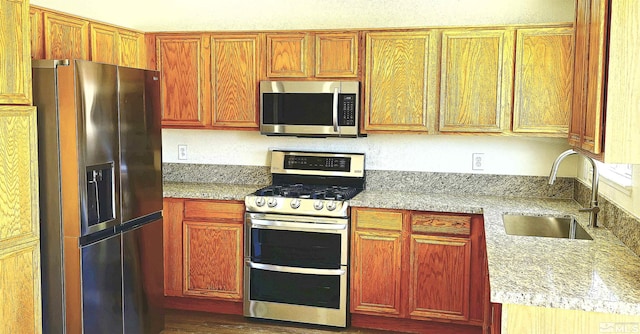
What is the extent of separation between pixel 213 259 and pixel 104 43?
5.22 feet

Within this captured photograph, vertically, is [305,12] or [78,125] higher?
[305,12]

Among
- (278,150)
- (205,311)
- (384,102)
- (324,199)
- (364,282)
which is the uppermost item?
(384,102)

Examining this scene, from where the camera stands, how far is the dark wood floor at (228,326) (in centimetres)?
385

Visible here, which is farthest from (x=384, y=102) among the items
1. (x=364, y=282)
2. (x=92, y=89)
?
(x=92, y=89)

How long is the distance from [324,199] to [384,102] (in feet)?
2.47

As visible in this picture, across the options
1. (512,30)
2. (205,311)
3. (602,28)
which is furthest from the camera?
(205,311)

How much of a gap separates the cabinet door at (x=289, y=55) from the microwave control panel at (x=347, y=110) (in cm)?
32

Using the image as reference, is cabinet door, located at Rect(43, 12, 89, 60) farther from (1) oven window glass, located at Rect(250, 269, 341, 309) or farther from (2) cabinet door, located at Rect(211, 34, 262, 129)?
(1) oven window glass, located at Rect(250, 269, 341, 309)

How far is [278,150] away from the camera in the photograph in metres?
4.41

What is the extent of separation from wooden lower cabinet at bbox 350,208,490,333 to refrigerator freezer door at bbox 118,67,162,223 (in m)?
1.27

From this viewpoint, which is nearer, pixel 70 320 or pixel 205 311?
pixel 70 320

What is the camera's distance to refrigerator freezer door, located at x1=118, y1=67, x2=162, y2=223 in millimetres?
3234

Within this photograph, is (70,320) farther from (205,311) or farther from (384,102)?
(384,102)

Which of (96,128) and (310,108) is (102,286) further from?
(310,108)
